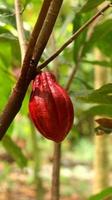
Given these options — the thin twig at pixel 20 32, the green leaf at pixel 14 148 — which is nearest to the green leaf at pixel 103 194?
Result: the green leaf at pixel 14 148

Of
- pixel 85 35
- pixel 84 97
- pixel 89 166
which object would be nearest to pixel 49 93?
pixel 84 97

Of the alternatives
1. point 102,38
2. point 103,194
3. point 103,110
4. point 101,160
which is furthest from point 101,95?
point 101,160

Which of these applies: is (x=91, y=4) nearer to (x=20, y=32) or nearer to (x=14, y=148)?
(x=20, y=32)

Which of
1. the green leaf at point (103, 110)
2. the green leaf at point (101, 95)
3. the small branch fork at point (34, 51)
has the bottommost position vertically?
the green leaf at point (103, 110)

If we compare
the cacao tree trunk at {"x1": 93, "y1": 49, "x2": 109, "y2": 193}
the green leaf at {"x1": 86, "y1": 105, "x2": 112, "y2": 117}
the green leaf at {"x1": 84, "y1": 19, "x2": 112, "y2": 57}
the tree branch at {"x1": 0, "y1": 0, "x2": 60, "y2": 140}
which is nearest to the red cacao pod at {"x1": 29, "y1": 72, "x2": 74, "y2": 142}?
the tree branch at {"x1": 0, "y1": 0, "x2": 60, "y2": 140}

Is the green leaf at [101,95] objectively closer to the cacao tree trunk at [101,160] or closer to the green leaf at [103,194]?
the green leaf at [103,194]

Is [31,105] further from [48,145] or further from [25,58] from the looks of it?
[48,145]

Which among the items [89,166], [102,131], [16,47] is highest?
[16,47]

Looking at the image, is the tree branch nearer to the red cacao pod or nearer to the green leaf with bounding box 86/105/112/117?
the red cacao pod
